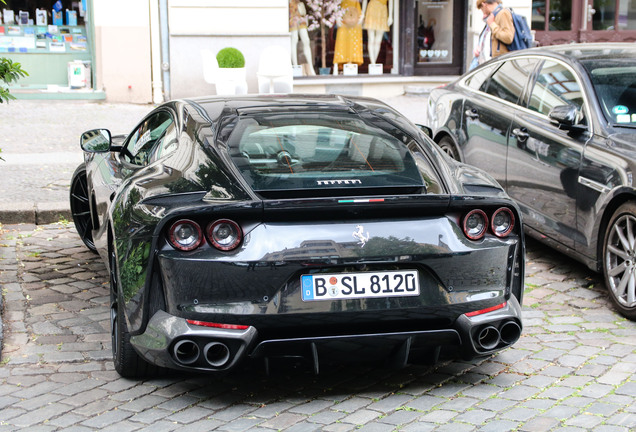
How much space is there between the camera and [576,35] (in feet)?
63.0

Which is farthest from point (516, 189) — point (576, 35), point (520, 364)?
point (576, 35)

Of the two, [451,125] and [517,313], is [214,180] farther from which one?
[451,125]

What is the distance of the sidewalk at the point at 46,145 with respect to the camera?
836cm

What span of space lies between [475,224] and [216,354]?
52.2 inches

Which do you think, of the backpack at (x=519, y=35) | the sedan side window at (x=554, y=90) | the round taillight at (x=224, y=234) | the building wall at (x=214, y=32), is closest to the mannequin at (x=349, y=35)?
the building wall at (x=214, y=32)

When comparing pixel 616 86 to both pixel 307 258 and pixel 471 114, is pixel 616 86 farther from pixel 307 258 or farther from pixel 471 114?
pixel 307 258

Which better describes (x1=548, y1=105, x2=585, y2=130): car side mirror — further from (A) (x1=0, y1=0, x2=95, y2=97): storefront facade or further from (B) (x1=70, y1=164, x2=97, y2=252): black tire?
(A) (x1=0, y1=0, x2=95, y2=97): storefront facade

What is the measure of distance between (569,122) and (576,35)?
540 inches

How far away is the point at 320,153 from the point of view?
15.1 feet

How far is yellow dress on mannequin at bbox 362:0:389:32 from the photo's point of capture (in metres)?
18.7

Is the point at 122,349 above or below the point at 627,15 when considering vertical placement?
below

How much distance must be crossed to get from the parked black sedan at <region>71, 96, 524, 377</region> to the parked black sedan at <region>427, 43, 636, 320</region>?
149cm

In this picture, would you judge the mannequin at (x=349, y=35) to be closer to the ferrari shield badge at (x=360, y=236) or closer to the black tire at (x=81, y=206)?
the black tire at (x=81, y=206)

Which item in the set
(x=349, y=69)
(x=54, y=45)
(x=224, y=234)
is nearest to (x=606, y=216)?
(x=224, y=234)
